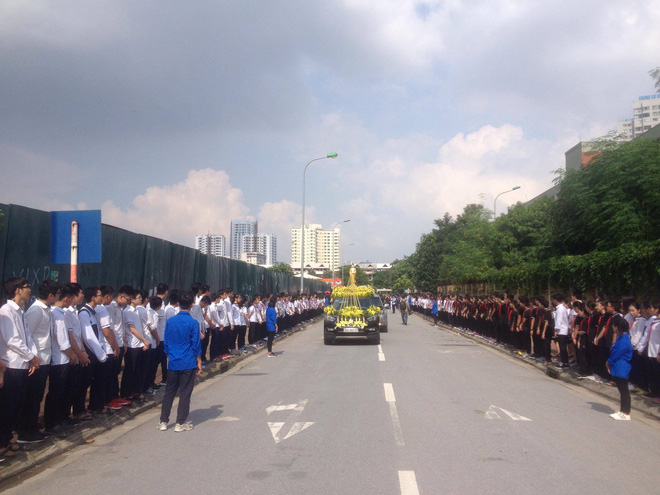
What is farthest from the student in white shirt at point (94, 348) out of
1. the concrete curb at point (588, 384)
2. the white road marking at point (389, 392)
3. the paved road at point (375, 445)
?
the concrete curb at point (588, 384)

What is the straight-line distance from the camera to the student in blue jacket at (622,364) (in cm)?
866

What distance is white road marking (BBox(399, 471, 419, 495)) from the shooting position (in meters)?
A: 5.31

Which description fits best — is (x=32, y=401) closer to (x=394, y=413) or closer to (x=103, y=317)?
(x=103, y=317)

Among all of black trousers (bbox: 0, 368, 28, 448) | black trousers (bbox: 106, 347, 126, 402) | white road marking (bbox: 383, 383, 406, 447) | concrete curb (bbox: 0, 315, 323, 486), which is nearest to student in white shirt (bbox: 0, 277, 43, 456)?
black trousers (bbox: 0, 368, 28, 448)

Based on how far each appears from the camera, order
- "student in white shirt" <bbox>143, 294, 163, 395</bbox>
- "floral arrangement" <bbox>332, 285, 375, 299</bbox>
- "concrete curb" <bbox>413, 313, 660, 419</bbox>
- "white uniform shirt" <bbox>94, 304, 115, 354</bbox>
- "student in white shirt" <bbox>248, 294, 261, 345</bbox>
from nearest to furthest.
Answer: "white uniform shirt" <bbox>94, 304, 115, 354</bbox>, "concrete curb" <bbox>413, 313, 660, 419</bbox>, "student in white shirt" <bbox>143, 294, 163, 395</bbox>, "student in white shirt" <bbox>248, 294, 261, 345</bbox>, "floral arrangement" <bbox>332, 285, 375, 299</bbox>

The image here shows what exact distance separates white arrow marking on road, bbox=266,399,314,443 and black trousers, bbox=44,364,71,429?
8.85 feet

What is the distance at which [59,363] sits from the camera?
7.06m

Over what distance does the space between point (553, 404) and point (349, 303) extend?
12.6m

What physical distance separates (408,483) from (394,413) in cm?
324

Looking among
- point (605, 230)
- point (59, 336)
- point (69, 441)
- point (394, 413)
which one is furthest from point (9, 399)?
point (605, 230)

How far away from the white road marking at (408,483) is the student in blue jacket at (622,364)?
14.8 ft

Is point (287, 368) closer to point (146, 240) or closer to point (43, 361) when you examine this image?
point (146, 240)

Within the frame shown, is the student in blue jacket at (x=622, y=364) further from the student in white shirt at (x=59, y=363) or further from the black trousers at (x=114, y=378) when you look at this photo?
the student in white shirt at (x=59, y=363)

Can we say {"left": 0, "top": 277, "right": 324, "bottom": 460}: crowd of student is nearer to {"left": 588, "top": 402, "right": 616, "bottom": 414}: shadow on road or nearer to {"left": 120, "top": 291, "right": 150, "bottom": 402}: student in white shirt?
{"left": 120, "top": 291, "right": 150, "bottom": 402}: student in white shirt
